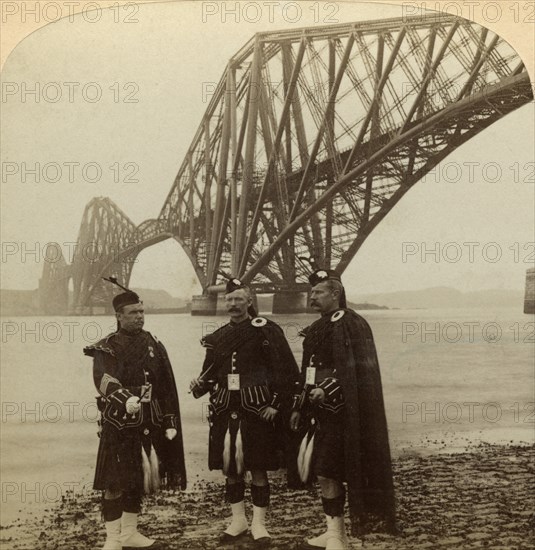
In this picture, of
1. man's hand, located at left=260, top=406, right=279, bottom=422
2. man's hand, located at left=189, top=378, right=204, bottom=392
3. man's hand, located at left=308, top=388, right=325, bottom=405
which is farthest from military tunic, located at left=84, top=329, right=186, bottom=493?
man's hand, located at left=308, top=388, right=325, bottom=405

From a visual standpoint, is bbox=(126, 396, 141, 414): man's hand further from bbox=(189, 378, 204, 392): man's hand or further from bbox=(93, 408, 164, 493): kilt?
bbox=(189, 378, 204, 392): man's hand

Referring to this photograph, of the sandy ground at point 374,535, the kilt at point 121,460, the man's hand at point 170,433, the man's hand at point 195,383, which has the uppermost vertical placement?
the man's hand at point 195,383

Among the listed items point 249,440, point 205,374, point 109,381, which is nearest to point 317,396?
point 249,440

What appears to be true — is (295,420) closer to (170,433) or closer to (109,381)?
(170,433)

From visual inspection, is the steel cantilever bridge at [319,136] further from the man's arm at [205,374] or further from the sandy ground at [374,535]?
the sandy ground at [374,535]

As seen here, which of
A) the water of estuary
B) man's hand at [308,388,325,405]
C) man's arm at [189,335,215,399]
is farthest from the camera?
the water of estuary

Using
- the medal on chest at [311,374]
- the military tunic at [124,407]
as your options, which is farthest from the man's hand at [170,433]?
the medal on chest at [311,374]
